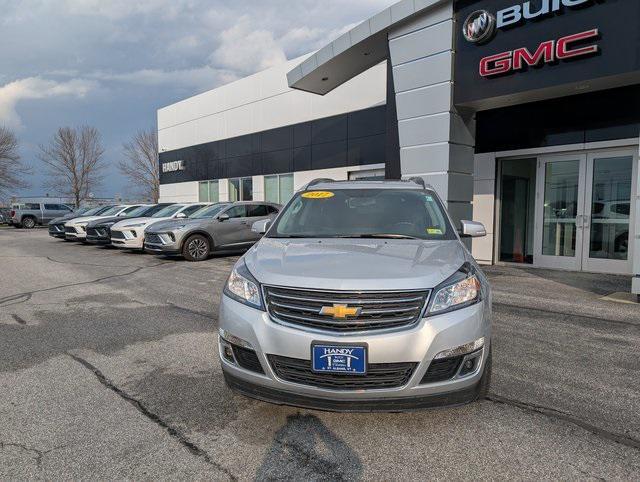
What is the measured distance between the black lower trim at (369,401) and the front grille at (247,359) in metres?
0.11

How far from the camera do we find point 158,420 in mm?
3182

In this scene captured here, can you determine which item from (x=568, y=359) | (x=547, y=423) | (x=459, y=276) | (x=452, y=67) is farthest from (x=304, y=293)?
(x=452, y=67)

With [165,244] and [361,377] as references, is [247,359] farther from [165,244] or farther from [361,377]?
[165,244]

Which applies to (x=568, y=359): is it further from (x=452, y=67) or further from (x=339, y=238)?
(x=452, y=67)

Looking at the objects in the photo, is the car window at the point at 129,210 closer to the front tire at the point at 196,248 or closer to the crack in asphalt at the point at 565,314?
the front tire at the point at 196,248

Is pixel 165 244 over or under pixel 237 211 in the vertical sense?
under

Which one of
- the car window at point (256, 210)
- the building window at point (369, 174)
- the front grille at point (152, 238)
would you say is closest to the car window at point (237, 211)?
the car window at point (256, 210)

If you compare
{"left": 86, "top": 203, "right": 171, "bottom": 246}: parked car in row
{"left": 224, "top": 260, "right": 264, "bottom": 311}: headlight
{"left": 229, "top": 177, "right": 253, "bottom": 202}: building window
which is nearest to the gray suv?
{"left": 86, "top": 203, "right": 171, "bottom": 246}: parked car in row

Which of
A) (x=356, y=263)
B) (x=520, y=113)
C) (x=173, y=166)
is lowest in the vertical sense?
(x=356, y=263)

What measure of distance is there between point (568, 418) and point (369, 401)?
1566 mm

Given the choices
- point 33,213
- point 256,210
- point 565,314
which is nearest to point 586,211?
point 565,314

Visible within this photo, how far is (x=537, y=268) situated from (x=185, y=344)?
904cm

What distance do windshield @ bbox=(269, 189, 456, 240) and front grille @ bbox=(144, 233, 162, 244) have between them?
27.9 feet

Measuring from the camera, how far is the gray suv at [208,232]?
1203 centimetres
